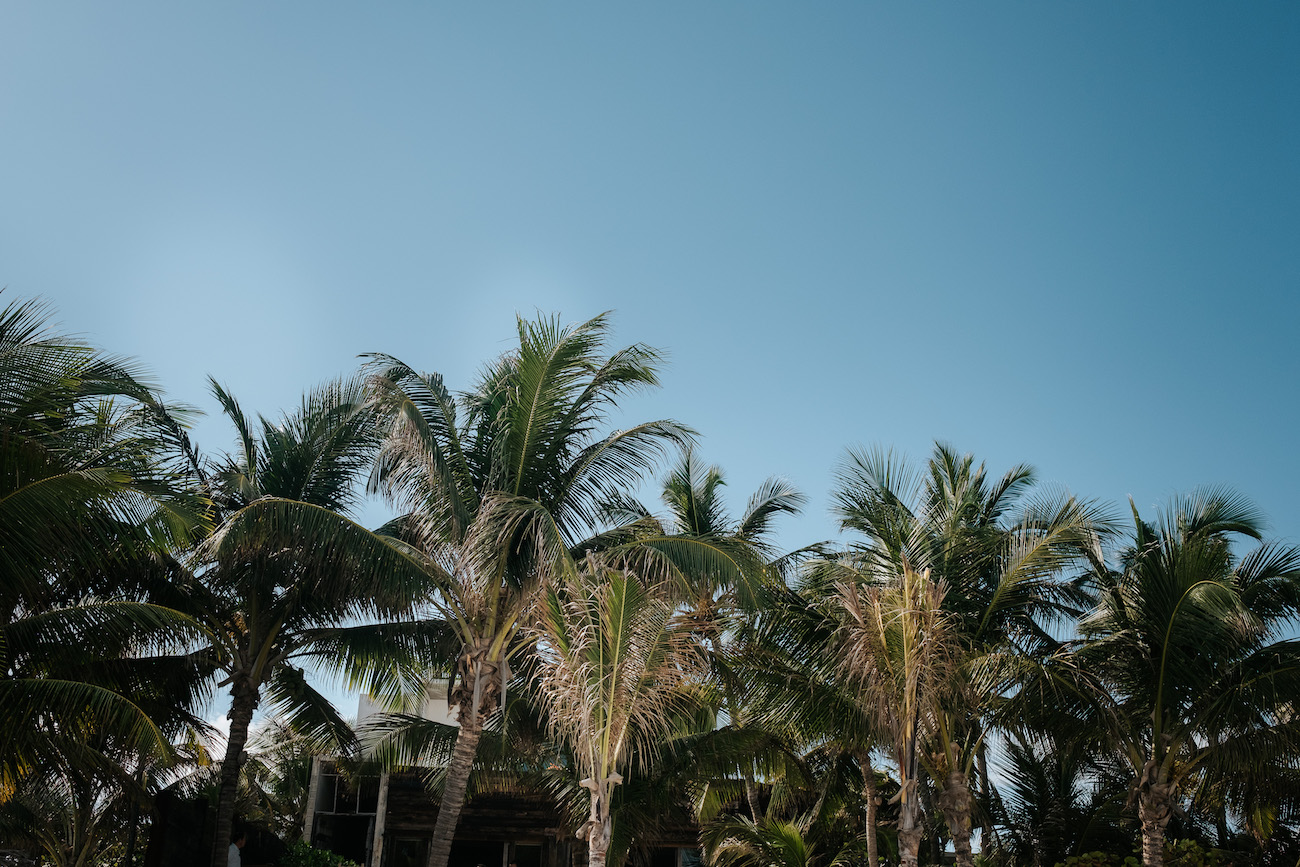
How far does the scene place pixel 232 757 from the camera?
1292 centimetres

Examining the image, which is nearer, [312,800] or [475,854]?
[312,800]

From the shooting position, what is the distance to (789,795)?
15672mm

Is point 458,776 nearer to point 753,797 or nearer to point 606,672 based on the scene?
point 606,672

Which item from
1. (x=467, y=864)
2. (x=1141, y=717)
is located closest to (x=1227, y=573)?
(x=1141, y=717)

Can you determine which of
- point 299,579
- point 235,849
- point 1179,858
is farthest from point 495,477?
point 1179,858

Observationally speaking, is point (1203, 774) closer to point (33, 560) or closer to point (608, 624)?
point (608, 624)

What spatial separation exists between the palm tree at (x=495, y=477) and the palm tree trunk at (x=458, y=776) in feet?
0.05

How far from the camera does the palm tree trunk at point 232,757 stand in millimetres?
12531

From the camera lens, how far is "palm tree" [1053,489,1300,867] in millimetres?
11516

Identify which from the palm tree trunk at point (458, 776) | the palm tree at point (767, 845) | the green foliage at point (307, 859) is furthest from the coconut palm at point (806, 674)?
the green foliage at point (307, 859)

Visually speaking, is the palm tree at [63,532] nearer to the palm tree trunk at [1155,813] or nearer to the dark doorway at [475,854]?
the palm tree trunk at [1155,813]

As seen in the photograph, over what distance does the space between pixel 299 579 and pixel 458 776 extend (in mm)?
3211

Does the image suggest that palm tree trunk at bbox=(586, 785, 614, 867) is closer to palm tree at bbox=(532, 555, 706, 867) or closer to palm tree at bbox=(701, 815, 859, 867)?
palm tree at bbox=(532, 555, 706, 867)

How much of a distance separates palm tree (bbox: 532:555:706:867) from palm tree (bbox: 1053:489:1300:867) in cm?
596
